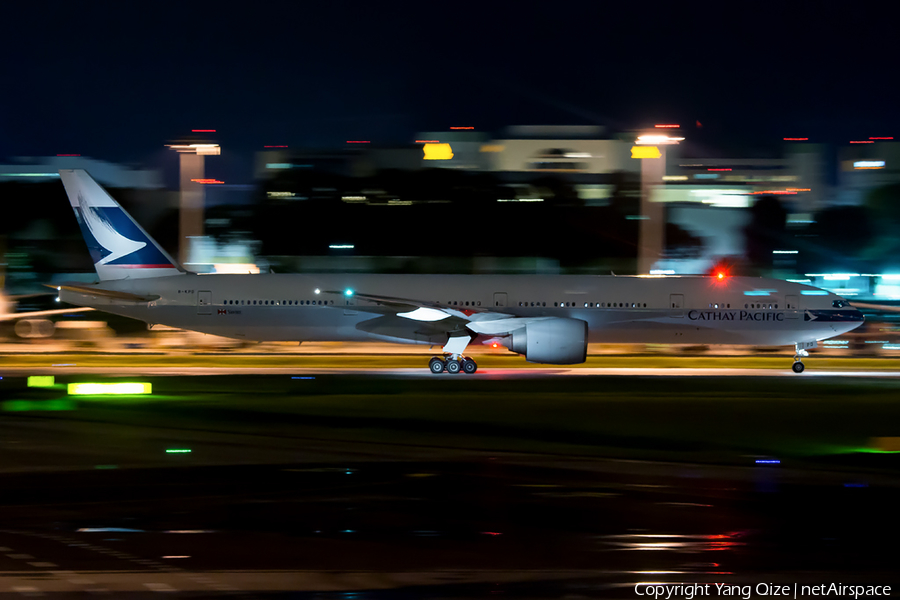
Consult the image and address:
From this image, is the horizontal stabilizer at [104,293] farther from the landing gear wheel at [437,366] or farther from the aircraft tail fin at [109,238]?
the landing gear wheel at [437,366]

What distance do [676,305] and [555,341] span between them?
4.86m

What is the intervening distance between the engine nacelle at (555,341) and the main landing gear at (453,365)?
1745mm

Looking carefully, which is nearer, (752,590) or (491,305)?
(752,590)

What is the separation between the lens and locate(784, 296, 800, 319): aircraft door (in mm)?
28016

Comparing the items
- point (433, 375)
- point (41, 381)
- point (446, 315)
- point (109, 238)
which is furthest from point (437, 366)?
point (109, 238)

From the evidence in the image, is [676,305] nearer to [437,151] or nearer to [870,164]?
[437,151]

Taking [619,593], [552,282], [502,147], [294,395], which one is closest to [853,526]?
[619,593]

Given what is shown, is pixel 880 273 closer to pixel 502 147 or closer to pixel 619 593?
pixel 502 147

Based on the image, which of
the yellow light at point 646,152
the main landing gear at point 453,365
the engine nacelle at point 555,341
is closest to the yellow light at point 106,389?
the main landing gear at point 453,365

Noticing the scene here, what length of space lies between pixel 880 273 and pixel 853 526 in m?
91.0

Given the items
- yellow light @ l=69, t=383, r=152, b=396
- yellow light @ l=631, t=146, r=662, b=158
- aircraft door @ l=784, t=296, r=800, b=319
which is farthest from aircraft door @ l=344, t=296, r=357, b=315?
yellow light @ l=631, t=146, r=662, b=158

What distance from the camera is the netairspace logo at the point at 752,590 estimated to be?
7.01 m

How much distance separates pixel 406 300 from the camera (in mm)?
26703

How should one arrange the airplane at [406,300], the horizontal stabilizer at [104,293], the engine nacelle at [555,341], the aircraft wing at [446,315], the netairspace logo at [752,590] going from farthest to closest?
the airplane at [406,300], the horizontal stabilizer at [104,293], the aircraft wing at [446,315], the engine nacelle at [555,341], the netairspace logo at [752,590]
